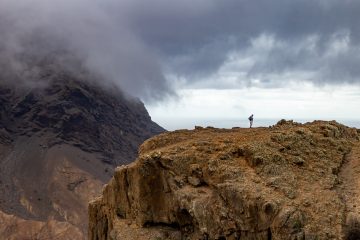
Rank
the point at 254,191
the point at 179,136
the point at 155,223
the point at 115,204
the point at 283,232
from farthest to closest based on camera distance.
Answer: the point at 179,136 → the point at 115,204 → the point at 155,223 → the point at 254,191 → the point at 283,232

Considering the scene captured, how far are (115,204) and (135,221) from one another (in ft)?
9.38

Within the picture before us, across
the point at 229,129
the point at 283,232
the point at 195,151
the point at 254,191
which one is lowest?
the point at 283,232

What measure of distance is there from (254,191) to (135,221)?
398 inches

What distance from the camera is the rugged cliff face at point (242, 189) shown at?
34.3 m

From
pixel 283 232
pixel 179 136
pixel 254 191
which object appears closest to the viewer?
pixel 283 232

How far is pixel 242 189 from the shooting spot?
1416 inches

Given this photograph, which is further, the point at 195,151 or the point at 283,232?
the point at 195,151

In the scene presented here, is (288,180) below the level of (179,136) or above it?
below

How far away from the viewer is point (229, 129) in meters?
49.2

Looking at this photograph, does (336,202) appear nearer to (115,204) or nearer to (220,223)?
(220,223)

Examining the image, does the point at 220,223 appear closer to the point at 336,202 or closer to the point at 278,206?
the point at 278,206

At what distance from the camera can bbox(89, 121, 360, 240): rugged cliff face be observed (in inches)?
1351

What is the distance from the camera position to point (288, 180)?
36812mm

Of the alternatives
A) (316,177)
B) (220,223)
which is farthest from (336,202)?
(220,223)
